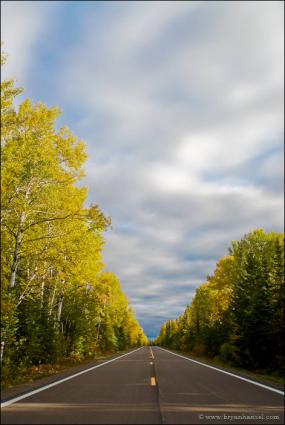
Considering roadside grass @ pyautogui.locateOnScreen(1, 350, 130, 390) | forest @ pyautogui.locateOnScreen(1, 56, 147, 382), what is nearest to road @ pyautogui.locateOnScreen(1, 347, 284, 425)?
roadside grass @ pyautogui.locateOnScreen(1, 350, 130, 390)

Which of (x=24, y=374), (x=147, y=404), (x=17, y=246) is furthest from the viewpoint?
(x=17, y=246)

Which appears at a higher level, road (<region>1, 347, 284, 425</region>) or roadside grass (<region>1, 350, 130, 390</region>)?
road (<region>1, 347, 284, 425</region>)

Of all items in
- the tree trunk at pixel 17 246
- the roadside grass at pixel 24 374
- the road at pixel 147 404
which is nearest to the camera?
the road at pixel 147 404

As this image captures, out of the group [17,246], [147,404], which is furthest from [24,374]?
[147,404]

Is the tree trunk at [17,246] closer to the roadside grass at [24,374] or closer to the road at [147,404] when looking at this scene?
the roadside grass at [24,374]

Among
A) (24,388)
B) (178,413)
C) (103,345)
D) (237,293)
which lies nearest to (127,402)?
(178,413)

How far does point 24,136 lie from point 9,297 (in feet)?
20.3

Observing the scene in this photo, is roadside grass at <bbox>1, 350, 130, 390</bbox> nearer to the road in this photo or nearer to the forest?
the forest

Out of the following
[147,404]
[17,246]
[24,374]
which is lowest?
[24,374]

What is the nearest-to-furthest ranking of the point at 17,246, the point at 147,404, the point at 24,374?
the point at 147,404 → the point at 24,374 → the point at 17,246

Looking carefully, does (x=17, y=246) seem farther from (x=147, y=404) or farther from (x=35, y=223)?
(x=147, y=404)

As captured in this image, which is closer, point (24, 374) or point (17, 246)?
point (24, 374)

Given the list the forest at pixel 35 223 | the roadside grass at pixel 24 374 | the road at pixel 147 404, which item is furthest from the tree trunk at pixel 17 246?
the road at pixel 147 404

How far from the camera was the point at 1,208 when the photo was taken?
14.9 metres
